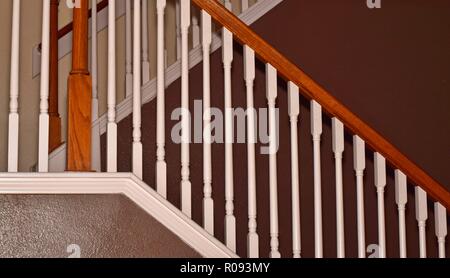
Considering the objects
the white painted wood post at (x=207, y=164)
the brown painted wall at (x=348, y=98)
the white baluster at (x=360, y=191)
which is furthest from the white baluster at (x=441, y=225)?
the white painted wood post at (x=207, y=164)

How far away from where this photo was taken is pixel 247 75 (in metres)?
2.88

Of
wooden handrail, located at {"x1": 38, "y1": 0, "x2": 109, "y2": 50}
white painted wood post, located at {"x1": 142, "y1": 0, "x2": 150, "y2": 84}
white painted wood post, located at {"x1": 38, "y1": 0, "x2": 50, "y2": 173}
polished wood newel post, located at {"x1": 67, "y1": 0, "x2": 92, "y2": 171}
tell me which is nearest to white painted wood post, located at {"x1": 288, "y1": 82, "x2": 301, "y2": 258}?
polished wood newel post, located at {"x1": 67, "y1": 0, "x2": 92, "y2": 171}

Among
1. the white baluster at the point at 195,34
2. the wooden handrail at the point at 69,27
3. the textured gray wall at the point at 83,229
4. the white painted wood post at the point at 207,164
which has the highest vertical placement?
the wooden handrail at the point at 69,27

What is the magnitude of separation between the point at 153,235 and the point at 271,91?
609mm

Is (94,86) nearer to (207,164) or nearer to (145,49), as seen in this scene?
(145,49)

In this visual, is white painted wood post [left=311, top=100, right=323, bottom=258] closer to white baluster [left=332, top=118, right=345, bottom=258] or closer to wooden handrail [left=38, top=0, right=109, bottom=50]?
white baluster [left=332, top=118, right=345, bottom=258]

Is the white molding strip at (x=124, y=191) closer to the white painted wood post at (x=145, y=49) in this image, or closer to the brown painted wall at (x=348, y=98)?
the brown painted wall at (x=348, y=98)

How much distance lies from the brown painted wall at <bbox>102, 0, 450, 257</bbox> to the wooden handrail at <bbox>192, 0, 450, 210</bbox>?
0.69 meters

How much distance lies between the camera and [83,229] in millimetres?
2711

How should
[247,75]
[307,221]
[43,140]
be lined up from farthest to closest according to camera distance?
[307,221], [247,75], [43,140]

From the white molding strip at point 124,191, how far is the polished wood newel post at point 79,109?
0.06 m

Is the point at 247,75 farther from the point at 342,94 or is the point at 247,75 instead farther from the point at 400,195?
the point at 342,94

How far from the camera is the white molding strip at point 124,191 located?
8.70ft
